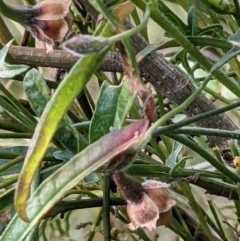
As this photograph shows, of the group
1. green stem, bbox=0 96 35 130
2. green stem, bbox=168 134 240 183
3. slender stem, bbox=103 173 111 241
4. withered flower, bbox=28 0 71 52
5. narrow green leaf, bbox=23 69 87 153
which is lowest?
slender stem, bbox=103 173 111 241

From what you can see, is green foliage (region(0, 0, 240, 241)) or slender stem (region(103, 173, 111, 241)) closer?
green foliage (region(0, 0, 240, 241))

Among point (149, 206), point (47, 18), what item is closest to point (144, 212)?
point (149, 206)

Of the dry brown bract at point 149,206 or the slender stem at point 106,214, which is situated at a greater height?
the dry brown bract at point 149,206

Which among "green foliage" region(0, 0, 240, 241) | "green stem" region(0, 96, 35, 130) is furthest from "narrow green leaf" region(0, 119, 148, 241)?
"green stem" region(0, 96, 35, 130)

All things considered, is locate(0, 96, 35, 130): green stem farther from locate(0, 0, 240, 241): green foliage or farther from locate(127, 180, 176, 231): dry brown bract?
locate(127, 180, 176, 231): dry brown bract

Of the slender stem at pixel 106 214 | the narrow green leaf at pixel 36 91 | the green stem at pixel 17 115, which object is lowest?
the slender stem at pixel 106 214

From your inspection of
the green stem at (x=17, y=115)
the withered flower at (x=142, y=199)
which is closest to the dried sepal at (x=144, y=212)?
the withered flower at (x=142, y=199)

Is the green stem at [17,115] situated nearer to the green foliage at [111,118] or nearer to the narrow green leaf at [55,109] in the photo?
the green foliage at [111,118]

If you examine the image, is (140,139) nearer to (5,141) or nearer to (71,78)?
(71,78)

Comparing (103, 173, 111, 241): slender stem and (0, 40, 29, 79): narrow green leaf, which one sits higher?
(0, 40, 29, 79): narrow green leaf

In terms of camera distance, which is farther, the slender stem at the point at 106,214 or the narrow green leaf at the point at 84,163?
the slender stem at the point at 106,214
